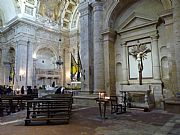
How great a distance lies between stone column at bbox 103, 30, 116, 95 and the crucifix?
56.4 inches

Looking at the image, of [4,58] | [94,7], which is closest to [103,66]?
[94,7]

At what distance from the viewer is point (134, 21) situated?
10.8 metres

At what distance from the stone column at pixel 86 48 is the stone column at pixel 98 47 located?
1.81 ft

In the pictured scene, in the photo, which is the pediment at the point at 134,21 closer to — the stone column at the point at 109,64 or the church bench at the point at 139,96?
the stone column at the point at 109,64

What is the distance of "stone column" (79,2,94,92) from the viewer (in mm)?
11383

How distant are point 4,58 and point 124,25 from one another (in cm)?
1794

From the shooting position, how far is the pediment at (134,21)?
10.3 metres

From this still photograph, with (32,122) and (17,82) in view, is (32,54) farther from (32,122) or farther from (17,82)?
(32,122)

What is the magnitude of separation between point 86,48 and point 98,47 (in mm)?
1022

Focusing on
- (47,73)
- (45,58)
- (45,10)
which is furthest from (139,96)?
(45,10)

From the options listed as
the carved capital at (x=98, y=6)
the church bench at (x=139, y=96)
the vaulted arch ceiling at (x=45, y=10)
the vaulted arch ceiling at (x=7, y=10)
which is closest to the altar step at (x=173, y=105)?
the church bench at (x=139, y=96)

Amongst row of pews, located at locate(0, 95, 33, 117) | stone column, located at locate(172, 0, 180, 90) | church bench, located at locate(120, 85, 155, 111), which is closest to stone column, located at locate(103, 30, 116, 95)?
church bench, located at locate(120, 85, 155, 111)

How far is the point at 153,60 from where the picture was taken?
983 cm

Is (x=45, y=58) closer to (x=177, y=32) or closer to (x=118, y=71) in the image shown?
(x=118, y=71)
